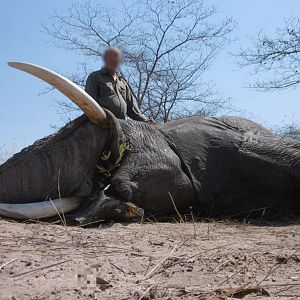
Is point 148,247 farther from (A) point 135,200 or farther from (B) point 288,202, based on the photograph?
(B) point 288,202

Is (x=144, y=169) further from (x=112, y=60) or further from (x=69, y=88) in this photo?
(x=112, y=60)

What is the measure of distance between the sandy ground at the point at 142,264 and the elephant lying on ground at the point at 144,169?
49 centimetres

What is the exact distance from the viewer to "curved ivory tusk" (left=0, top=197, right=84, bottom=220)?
4945 mm

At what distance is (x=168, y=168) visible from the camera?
5801 mm

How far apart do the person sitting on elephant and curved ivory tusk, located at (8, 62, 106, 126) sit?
3.88 ft

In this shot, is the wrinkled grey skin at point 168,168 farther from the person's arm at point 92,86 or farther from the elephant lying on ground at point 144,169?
the person's arm at point 92,86

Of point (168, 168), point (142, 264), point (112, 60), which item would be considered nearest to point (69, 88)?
point (168, 168)

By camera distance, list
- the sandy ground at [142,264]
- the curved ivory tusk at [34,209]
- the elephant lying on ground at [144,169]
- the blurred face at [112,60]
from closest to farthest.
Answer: the sandy ground at [142,264], the curved ivory tusk at [34,209], the elephant lying on ground at [144,169], the blurred face at [112,60]

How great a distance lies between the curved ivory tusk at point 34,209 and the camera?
195 inches

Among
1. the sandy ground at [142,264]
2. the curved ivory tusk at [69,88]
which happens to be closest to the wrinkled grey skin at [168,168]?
the curved ivory tusk at [69,88]

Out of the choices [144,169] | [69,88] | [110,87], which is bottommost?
[144,169]

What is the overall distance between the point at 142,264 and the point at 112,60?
12.7 feet

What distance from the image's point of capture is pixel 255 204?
6395 millimetres

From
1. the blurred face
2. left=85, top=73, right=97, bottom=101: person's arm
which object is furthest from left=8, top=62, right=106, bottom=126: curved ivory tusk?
the blurred face
